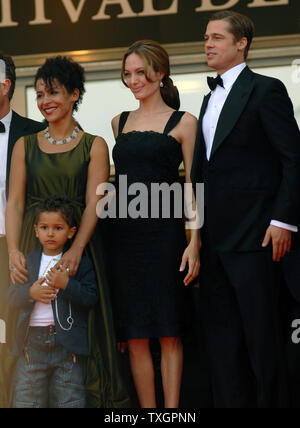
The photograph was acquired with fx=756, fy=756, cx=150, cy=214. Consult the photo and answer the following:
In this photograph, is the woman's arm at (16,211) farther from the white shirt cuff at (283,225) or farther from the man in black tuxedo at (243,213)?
the white shirt cuff at (283,225)

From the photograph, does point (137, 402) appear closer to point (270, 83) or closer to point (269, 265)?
point (269, 265)

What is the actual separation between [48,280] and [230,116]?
1107 mm

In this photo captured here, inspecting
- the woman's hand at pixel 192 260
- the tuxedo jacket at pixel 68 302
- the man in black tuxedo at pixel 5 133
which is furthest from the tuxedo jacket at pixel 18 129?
the woman's hand at pixel 192 260

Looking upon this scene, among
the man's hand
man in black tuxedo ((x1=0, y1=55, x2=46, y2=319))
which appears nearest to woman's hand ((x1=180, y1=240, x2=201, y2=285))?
the man's hand

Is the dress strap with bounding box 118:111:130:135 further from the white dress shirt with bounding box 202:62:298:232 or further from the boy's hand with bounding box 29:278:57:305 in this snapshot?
the boy's hand with bounding box 29:278:57:305

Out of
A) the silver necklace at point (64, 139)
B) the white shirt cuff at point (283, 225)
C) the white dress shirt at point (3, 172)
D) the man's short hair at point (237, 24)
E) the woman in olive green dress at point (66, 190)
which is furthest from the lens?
the white dress shirt at point (3, 172)

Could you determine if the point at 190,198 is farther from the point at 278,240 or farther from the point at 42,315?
the point at 42,315

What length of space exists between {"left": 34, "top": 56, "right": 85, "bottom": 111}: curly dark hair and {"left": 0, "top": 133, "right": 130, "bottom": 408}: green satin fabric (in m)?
0.29

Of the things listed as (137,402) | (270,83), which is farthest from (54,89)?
(137,402)

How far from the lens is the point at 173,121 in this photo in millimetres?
3615

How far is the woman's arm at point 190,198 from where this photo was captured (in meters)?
3.46

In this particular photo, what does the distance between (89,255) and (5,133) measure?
31.7 inches

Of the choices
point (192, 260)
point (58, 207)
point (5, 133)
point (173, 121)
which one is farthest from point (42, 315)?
point (173, 121)

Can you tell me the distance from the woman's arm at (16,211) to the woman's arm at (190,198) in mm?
752
